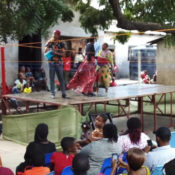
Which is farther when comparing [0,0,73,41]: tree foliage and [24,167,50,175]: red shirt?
[0,0,73,41]: tree foliage

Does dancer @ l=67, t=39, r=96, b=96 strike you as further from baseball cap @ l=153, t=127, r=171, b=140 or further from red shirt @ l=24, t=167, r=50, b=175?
red shirt @ l=24, t=167, r=50, b=175

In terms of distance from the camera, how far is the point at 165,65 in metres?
16.8

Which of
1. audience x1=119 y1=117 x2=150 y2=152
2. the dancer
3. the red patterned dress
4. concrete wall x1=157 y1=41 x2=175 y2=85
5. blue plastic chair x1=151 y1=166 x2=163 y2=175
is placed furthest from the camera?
concrete wall x1=157 y1=41 x2=175 y2=85

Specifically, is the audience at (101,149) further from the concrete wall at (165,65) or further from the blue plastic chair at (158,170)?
the concrete wall at (165,65)

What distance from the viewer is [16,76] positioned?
1439 centimetres

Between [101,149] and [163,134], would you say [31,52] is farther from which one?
[163,134]

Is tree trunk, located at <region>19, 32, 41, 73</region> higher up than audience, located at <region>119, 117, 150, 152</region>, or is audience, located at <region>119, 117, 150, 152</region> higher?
tree trunk, located at <region>19, 32, 41, 73</region>

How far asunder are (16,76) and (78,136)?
8.07 m

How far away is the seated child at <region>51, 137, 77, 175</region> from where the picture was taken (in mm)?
3848

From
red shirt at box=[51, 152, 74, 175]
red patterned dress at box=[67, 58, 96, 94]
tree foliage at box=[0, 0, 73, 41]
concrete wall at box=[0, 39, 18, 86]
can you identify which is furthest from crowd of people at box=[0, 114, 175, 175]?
concrete wall at box=[0, 39, 18, 86]

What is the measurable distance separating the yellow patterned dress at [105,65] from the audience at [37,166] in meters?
5.33

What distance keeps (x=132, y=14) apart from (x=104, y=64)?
6.18ft

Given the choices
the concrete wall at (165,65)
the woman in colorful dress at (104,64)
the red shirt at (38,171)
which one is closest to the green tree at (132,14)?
the woman in colorful dress at (104,64)

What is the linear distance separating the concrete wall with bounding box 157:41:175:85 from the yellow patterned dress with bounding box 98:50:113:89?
7648 millimetres
